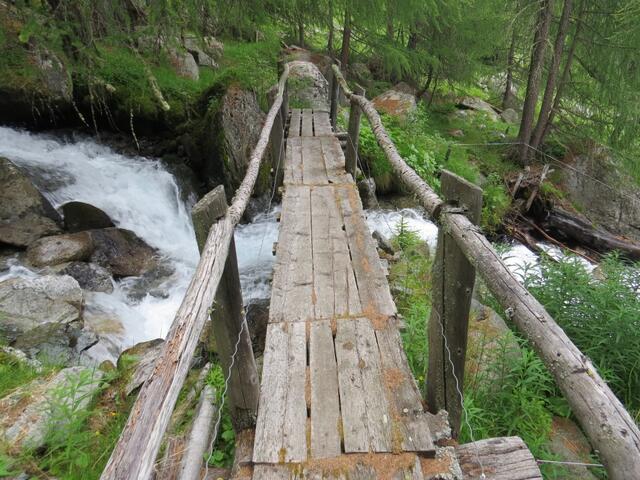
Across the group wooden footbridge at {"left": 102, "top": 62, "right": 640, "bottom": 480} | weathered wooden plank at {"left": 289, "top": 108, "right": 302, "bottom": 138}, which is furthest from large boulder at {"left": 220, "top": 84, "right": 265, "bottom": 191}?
wooden footbridge at {"left": 102, "top": 62, "right": 640, "bottom": 480}

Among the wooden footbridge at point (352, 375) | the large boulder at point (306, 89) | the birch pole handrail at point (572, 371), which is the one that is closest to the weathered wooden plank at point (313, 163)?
the wooden footbridge at point (352, 375)

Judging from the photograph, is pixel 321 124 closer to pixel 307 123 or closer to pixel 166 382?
pixel 307 123

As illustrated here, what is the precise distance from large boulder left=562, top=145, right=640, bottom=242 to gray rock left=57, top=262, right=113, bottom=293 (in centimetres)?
1185

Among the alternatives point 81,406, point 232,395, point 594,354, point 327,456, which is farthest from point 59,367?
point 594,354

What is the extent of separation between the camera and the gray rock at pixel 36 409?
9.77 feet

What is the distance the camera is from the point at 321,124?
31.1 feet

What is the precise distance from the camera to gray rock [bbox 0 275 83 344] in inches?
189

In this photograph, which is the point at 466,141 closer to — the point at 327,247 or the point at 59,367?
the point at 327,247

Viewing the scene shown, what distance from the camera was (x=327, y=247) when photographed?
4.27m

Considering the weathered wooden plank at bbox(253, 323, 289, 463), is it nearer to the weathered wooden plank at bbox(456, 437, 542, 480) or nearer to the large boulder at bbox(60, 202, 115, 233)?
the weathered wooden plank at bbox(456, 437, 542, 480)

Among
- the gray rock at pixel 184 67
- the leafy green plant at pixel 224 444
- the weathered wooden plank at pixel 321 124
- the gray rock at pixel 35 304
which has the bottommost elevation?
the gray rock at pixel 35 304

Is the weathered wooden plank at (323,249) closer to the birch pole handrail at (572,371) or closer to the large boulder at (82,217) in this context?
the birch pole handrail at (572,371)

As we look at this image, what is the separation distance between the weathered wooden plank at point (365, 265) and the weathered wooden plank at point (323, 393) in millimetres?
443

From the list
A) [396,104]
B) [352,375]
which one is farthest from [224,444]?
[396,104]
